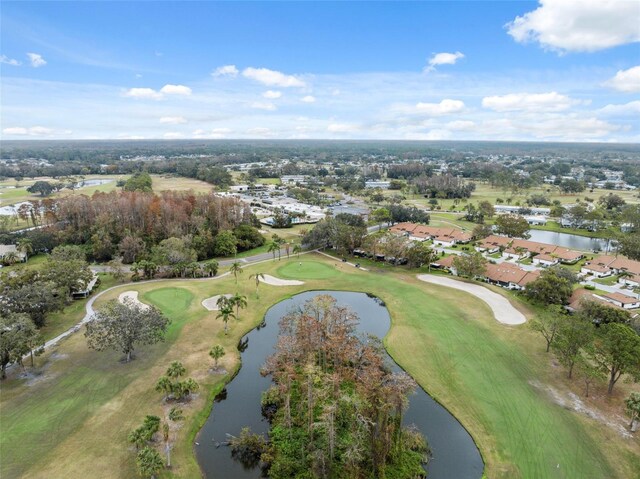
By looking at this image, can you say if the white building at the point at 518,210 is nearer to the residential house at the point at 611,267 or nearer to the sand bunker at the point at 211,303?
the residential house at the point at 611,267

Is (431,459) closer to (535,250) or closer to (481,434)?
(481,434)

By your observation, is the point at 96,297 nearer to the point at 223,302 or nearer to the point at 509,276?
the point at 223,302

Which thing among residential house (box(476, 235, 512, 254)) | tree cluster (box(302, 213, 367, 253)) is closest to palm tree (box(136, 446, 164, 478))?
tree cluster (box(302, 213, 367, 253))

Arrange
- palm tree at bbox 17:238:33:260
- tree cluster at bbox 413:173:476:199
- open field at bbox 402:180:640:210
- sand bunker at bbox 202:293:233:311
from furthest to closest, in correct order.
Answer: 1. tree cluster at bbox 413:173:476:199
2. open field at bbox 402:180:640:210
3. palm tree at bbox 17:238:33:260
4. sand bunker at bbox 202:293:233:311

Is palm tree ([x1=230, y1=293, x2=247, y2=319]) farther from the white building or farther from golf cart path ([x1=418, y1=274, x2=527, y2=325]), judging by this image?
the white building

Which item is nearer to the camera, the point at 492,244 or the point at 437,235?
the point at 492,244

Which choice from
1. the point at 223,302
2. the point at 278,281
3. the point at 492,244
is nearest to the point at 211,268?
the point at 278,281
